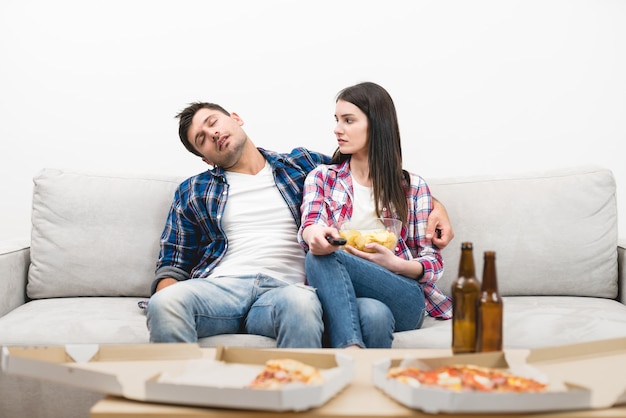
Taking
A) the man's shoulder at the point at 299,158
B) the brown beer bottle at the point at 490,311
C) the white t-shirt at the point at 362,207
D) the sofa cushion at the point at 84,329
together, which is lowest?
the sofa cushion at the point at 84,329

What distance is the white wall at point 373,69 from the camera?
9.50 ft

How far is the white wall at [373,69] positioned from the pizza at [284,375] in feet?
5.81

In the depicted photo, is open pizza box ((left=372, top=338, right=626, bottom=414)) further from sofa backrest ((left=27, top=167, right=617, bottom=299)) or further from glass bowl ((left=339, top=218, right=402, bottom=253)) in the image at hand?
sofa backrest ((left=27, top=167, right=617, bottom=299))

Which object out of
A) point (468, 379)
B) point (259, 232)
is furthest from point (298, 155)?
point (468, 379)

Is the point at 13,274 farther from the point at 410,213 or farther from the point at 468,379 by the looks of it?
the point at 468,379

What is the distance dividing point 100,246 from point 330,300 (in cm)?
95

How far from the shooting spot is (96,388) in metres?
1.11

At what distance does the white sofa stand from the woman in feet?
0.97

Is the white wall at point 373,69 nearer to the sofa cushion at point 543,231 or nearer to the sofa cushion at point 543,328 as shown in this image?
the sofa cushion at point 543,231

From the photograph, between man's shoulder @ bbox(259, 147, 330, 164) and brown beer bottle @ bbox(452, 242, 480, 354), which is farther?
man's shoulder @ bbox(259, 147, 330, 164)

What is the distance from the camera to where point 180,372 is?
123 cm

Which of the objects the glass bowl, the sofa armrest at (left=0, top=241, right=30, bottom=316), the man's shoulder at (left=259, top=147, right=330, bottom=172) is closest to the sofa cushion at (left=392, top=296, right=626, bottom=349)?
the glass bowl

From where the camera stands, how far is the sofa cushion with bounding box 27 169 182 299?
2.40m

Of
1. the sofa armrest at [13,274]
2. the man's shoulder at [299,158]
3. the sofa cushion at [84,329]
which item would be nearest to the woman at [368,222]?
the man's shoulder at [299,158]
